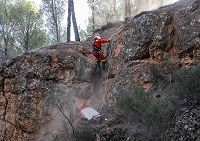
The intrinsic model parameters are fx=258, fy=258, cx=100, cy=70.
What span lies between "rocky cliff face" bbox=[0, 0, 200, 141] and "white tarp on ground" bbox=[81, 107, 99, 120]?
0.58 meters

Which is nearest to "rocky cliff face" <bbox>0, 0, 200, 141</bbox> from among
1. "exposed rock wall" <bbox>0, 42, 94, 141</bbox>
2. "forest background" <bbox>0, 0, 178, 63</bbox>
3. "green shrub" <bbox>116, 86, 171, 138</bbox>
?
"exposed rock wall" <bbox>0, 42, 94, 141</bbox>

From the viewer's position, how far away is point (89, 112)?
9.77 m

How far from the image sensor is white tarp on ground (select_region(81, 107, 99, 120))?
944cm

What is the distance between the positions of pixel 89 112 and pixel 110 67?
2081 mm

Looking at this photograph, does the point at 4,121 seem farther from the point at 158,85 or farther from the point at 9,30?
the point at 9,30

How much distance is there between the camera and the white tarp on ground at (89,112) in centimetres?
944

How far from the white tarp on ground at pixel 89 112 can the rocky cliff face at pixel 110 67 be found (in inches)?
22.9

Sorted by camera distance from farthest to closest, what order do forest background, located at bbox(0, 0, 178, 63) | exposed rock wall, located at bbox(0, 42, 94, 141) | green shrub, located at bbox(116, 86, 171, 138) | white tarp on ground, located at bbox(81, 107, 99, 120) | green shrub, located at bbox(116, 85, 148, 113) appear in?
forest background, located at bbox(0, 0, 178, 63), exposed rock wall, located at bbox(0, 42, 94, 141), white tarp on ground, located at bbox(81, 107, 99, 120), green shrub, located at bbox(116, 85, 148, 113), green shrub, located at bbox(116, 86, 171, 138)

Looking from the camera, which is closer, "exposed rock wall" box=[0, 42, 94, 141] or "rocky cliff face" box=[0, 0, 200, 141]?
"rocky cliff face" box=[0, 0, 200, 141]

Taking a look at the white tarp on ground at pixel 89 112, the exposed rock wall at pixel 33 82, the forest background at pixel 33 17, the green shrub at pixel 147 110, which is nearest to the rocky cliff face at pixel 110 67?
the exposed rock wall at pixel 33 82

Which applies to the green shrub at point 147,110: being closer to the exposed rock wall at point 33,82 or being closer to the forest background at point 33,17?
the exposed rock wall at point 33,82

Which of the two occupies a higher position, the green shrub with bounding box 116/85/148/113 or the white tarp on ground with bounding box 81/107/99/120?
the green shrub with bounding box 116/85/148/113

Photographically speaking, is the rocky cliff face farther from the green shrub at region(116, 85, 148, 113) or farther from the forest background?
the forest background

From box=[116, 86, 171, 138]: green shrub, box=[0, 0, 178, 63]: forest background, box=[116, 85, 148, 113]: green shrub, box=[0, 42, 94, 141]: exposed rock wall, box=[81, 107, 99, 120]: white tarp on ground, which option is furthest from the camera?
box=[0, 0, 178, 63]: forest background
